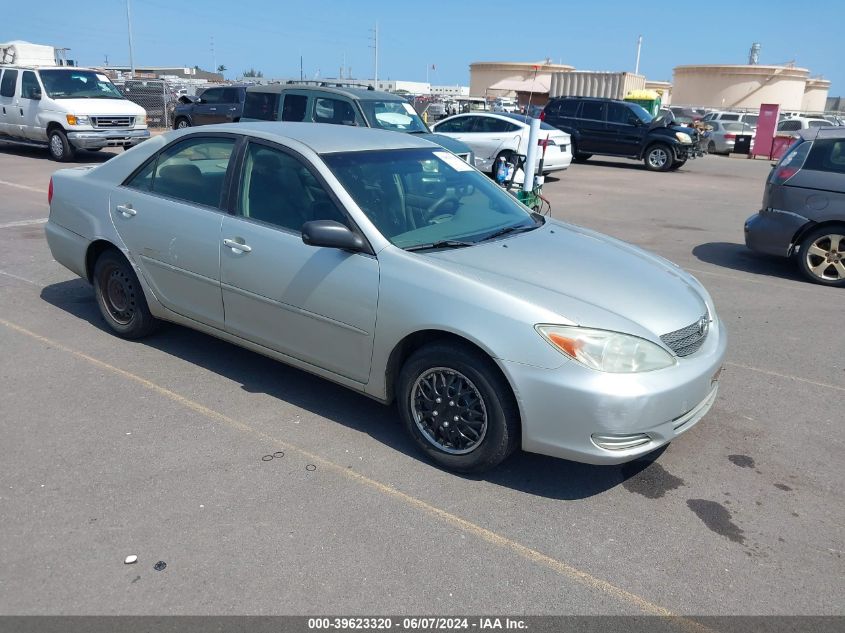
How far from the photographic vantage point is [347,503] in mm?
3436

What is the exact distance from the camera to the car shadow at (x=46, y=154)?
1652 cm

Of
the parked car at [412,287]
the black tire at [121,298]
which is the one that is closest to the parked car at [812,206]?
the parked car at [412,287]

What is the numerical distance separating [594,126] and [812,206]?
14.1 metres

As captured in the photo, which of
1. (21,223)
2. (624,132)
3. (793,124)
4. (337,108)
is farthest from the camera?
(793,124)

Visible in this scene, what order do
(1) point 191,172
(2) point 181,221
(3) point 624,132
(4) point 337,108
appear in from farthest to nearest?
(3) point 624,132 → (4) point 337,108 → (1) point 191,172 → (2) point 181,221

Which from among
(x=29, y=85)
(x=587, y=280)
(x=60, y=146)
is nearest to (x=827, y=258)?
(x=587, y=280)

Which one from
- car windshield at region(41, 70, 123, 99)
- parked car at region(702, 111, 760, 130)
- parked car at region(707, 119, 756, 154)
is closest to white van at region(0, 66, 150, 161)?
car windshield at region(41, 70, 123, 99)

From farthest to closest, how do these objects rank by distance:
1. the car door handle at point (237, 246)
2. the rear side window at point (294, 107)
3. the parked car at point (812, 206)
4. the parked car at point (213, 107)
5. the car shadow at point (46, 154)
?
the parked car at point (213, 107)
the car shadow at point (46, 154)
the rear side window at point (294, 107)
the parked car at point (812, 206)
the car door handle at point (237, 246)

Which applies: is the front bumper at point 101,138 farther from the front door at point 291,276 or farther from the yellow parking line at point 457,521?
the front door at point 291,276

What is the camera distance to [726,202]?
14.8 meters

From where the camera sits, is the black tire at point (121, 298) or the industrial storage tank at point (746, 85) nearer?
the black tire at point (121, 298)

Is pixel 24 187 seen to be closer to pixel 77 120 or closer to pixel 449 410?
pixel 77 120

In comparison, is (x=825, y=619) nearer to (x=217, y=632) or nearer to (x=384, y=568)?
(x=384, y=568)

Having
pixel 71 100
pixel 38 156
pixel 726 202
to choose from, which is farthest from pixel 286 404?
pixel 38 156
